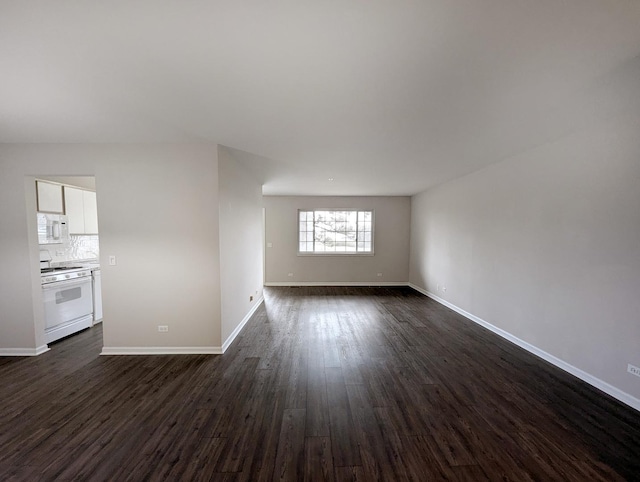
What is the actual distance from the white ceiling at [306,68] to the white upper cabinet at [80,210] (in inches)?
58.8

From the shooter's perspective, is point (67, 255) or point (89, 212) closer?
point (67, 255)

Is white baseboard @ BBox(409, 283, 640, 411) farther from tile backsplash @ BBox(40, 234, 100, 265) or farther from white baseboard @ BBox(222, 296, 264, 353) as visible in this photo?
tile backsplash @ BBox(40, 234, 100, 265)

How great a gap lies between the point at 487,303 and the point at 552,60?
3.34 meters

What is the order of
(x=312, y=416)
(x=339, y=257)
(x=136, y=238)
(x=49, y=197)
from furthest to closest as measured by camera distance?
(x=339, y=257) → (x=49, y=197) → (x=136, y=238) → (x=312, y=416)

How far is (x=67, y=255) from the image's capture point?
4.08 metres

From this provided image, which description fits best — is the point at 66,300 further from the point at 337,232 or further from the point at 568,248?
the point at 568,248

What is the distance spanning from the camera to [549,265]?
287 cm

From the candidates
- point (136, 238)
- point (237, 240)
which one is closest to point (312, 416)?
point (237, 240)

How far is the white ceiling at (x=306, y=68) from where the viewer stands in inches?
47.6

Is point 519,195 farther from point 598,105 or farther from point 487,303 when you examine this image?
point 487,303

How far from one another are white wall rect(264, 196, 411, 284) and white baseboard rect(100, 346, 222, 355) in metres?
3.96

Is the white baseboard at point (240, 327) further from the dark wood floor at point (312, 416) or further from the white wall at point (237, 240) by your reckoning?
the dark wood floor at point (312, 416)

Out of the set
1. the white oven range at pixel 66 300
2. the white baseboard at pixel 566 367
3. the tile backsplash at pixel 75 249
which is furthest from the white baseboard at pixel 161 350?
the white baseboard at pixel 566 367

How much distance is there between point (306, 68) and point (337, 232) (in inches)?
220
